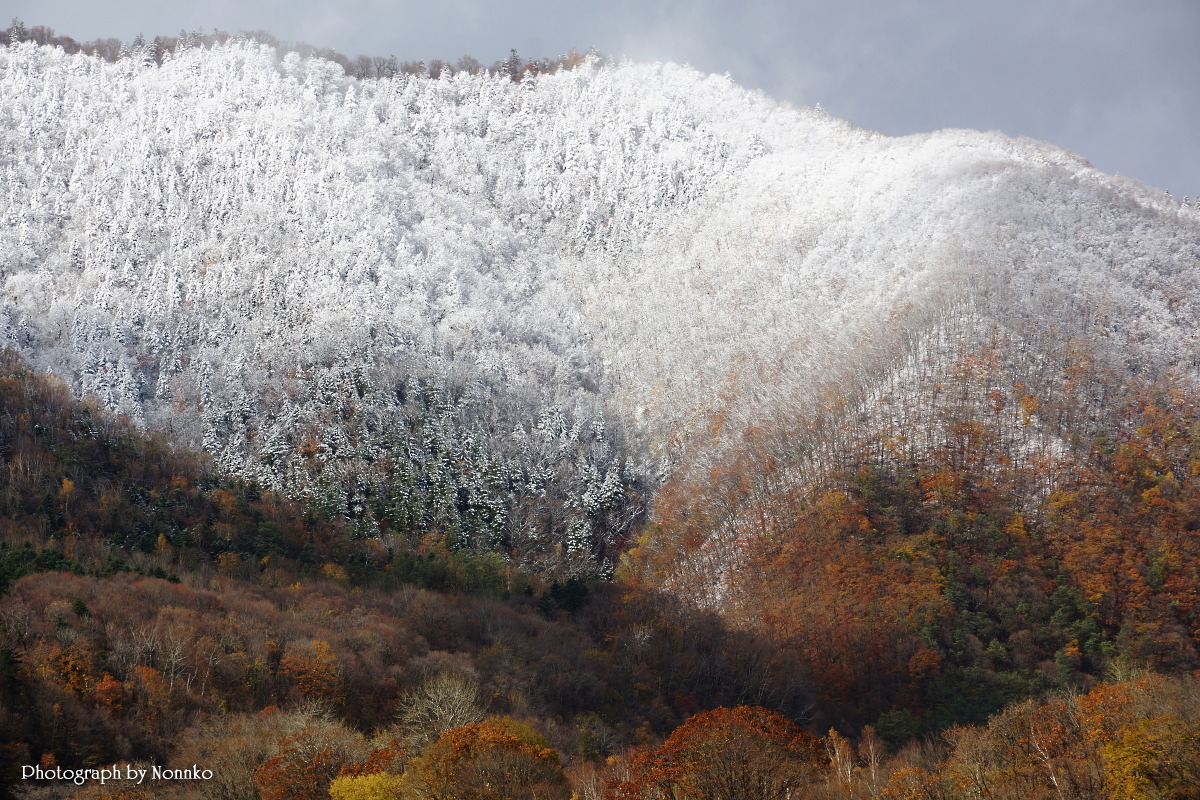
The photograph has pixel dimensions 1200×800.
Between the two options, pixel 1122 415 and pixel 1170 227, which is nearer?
pixel 1122 415

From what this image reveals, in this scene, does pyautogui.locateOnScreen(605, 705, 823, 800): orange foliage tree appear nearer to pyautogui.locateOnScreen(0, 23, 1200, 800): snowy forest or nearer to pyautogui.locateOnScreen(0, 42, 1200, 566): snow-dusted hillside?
pyautogui.locateOnScreen(0, 23, 1200, 800): snowy forest

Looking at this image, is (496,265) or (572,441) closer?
(572,441)

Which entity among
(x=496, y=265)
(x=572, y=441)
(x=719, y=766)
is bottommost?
(x=719, y=766)

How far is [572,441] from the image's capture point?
12375 cm

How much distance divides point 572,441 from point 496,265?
46266 mm

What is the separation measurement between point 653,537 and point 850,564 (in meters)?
29.4

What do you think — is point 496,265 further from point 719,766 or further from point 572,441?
point 719,766

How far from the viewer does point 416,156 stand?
174m

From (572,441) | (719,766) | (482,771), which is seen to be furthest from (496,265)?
(719,766)

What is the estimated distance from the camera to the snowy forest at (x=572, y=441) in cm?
4150

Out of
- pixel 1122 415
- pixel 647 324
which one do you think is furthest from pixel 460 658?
pixel 647 324

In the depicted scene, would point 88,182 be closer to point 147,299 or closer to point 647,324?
point 147,299

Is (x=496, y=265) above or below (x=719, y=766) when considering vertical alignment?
above

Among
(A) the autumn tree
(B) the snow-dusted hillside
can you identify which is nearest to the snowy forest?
(A) the autumn tree
